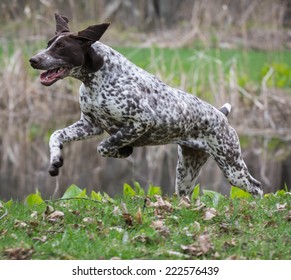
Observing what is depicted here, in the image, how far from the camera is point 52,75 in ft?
22.1

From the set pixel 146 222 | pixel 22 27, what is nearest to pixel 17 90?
pixel 22 27

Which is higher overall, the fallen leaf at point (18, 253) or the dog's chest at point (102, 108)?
the dog's chest at point (102, 108)

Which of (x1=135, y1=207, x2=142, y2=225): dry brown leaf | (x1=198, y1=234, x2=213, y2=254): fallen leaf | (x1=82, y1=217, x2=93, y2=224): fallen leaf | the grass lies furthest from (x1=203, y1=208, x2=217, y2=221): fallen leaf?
(x1=82, y1=217, x2=93, y2=224): fallen leaf

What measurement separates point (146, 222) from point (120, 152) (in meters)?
1.18

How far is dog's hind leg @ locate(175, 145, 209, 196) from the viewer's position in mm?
8039

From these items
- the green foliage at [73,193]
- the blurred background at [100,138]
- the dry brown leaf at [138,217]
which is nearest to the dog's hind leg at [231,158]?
the green foliage at [73,193]

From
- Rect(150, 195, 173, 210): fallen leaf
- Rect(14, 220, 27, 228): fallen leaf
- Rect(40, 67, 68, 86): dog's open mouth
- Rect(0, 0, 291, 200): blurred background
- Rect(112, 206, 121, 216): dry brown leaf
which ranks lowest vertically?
Rect(0, 0, 291, 200): blurred background

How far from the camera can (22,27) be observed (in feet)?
52.4

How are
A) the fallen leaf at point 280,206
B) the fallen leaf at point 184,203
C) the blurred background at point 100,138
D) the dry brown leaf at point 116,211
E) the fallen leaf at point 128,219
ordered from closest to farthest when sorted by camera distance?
the fallen leaf at point 128,219, the dry brown leaf at point 116,211, the fallen leaf at point 184,203, the fallen leaf at point 280,206, the blurred background at point 100,138

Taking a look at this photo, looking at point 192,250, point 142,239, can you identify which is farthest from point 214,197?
point 192,250

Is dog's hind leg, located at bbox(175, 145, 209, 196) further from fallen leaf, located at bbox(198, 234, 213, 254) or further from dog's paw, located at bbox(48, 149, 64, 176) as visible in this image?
fallen leaf, located at bbox(198, 234, 213, 254)

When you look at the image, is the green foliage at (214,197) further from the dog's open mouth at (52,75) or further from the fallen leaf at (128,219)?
the dog's open mouth at (52,75)

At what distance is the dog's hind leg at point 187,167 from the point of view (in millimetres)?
8039

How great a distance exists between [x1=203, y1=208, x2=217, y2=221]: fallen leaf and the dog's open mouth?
1.65 metres
